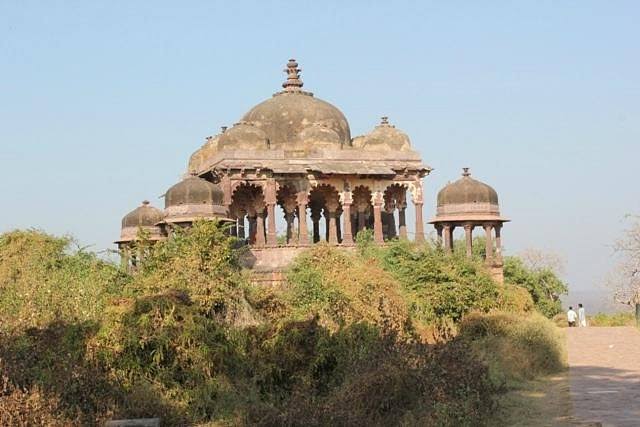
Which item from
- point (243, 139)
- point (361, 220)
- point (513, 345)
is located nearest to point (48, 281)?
point (513, 345)

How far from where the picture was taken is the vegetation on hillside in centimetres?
1058

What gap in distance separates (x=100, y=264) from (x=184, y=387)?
5538 millimetres

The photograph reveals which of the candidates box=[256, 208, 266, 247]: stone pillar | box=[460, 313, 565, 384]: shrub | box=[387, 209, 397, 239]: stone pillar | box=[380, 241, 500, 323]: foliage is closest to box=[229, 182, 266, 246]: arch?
box=[256, 208, 266, 247]: stone pillar

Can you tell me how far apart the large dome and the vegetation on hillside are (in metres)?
8.98

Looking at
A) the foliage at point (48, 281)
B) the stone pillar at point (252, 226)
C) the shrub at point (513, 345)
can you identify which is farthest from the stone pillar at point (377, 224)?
the foliage at point (48, 281)

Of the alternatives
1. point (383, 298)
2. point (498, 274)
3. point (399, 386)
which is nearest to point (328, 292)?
point (383, 298)

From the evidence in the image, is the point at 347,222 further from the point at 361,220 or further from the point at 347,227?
the point at 361,220

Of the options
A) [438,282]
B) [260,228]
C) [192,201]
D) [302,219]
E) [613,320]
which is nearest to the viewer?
[438,282]

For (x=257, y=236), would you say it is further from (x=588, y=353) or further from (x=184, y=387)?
(x=184, y=387)

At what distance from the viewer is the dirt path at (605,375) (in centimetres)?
1148

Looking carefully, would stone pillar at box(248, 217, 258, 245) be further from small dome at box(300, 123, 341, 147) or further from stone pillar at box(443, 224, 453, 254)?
stone pillar at box(443, 224, 453, 254)

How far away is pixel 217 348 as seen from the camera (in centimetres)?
1241

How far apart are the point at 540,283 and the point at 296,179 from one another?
604 inches

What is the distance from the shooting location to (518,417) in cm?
1152
